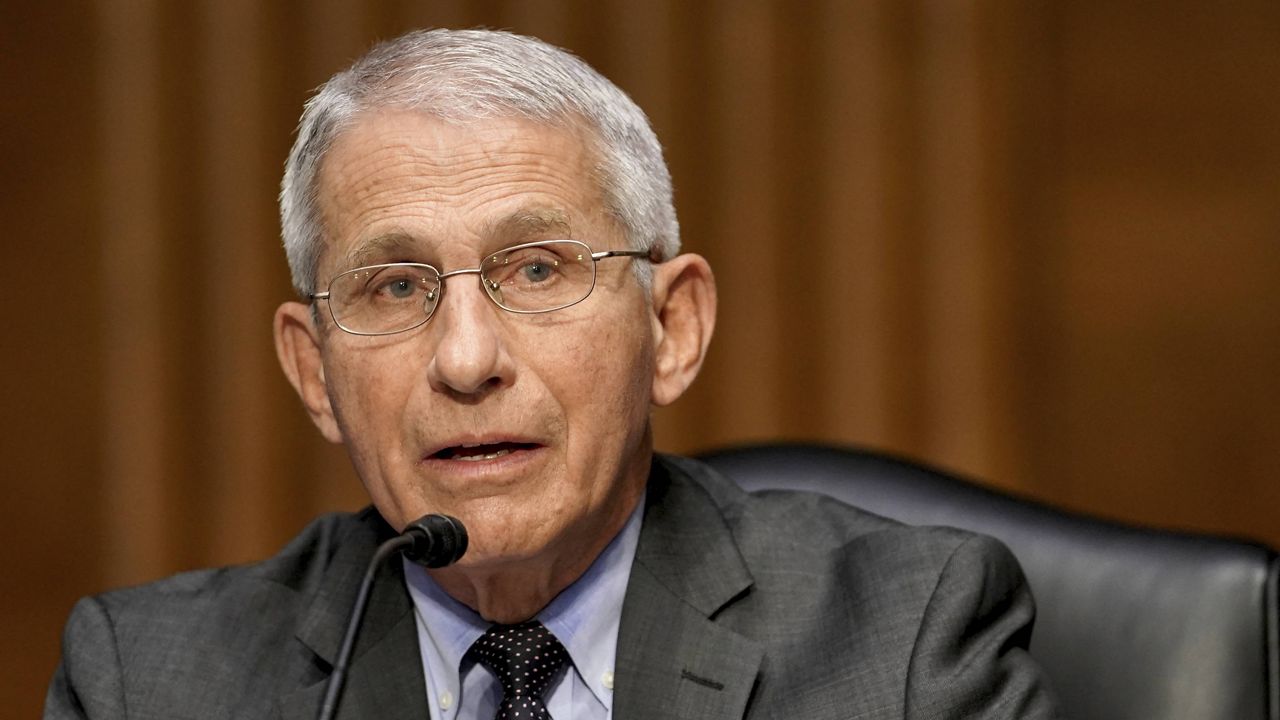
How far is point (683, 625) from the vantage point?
177cm

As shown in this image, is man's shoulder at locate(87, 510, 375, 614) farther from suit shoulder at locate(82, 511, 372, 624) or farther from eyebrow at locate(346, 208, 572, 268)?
eyebrow at locate(346, 208, 572, 268)

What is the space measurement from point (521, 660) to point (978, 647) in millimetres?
551

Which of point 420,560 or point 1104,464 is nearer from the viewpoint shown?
point 420,560

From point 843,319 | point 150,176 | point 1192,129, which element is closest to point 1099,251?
point 1192,129

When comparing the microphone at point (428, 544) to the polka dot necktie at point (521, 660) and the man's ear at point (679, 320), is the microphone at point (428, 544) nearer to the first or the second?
the polka dot necktie at point (521, 660)

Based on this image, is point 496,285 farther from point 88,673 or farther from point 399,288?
point 88,673

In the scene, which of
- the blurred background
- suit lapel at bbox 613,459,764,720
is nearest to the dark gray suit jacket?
suit lapel at bbox 613,459,764,720

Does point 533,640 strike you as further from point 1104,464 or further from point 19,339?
point 19,339

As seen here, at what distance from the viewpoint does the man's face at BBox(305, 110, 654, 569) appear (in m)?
1.62

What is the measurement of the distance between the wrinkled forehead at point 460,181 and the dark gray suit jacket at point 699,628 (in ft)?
1.48

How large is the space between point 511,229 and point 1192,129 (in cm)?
220

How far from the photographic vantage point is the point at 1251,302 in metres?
3.25

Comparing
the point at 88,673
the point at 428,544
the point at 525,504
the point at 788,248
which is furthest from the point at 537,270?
the point at 788,248

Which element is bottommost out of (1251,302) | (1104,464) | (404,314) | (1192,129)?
(1104,464)
